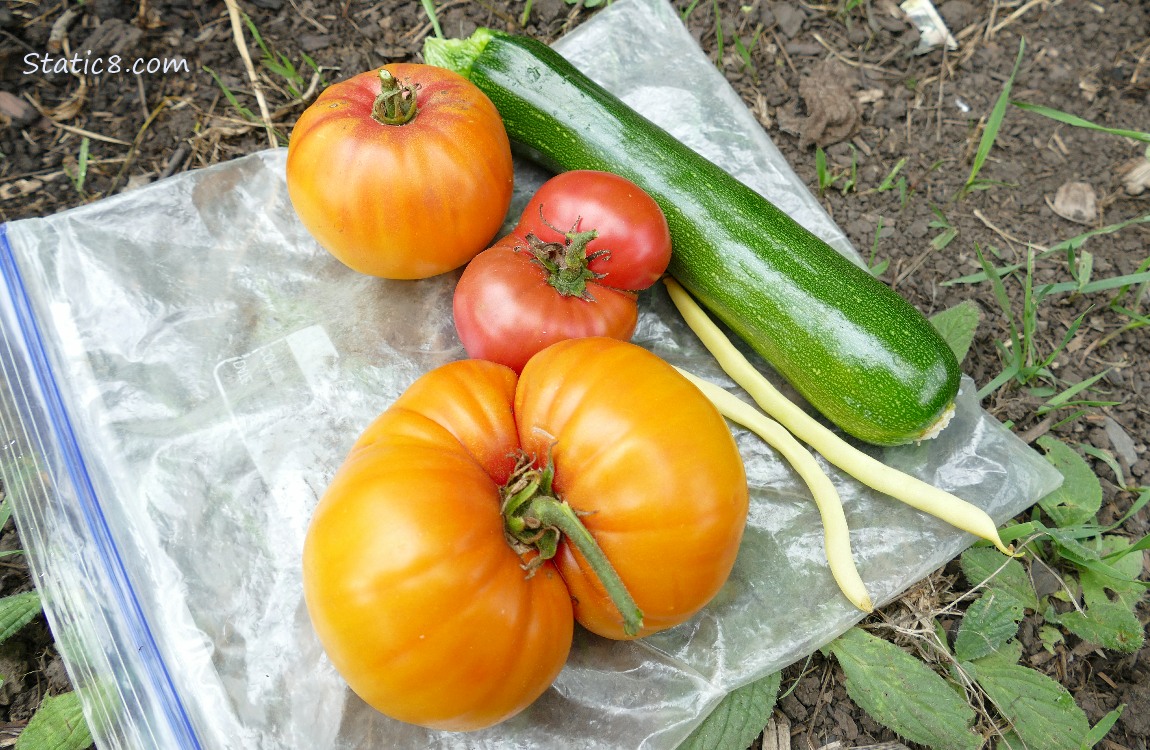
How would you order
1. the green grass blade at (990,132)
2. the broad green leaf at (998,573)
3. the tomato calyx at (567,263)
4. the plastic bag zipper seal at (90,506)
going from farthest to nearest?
1. the green grass blade at (990,132)
2. the broad green leaf at (998,573)
3. the tomato calyx at (567,263)
4. the plastic bag zipper seal at (90,506)

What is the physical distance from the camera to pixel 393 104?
186 centimetres

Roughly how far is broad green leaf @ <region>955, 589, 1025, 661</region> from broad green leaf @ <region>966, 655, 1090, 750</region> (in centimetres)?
5

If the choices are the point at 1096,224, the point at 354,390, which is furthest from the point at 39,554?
the point at 1096,224

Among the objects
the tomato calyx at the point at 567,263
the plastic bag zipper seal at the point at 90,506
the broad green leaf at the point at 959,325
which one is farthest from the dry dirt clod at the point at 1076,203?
the plastic bag zipper seal at the point at 90,506

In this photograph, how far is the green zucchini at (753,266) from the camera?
196cm

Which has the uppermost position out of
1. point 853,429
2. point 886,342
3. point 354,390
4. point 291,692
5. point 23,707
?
point 886,342

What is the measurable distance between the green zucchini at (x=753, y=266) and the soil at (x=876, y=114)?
52cm

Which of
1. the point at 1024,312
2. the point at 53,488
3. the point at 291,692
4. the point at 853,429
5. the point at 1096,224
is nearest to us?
the point at 291,692

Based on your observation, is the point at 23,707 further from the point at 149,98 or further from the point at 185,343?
the point at 149,98

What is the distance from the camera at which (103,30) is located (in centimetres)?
266

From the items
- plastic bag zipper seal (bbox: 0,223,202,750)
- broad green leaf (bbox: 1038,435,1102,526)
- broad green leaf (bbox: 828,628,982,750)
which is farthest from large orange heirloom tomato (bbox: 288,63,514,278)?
broad green leaf (bbox: 1038,435,1102,526)

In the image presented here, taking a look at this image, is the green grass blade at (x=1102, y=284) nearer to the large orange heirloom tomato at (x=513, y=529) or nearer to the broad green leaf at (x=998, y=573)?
the broad green leaf at (x=998, y=573)

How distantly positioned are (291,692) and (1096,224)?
8.88 ft

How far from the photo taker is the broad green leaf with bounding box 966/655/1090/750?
6.12 ft
